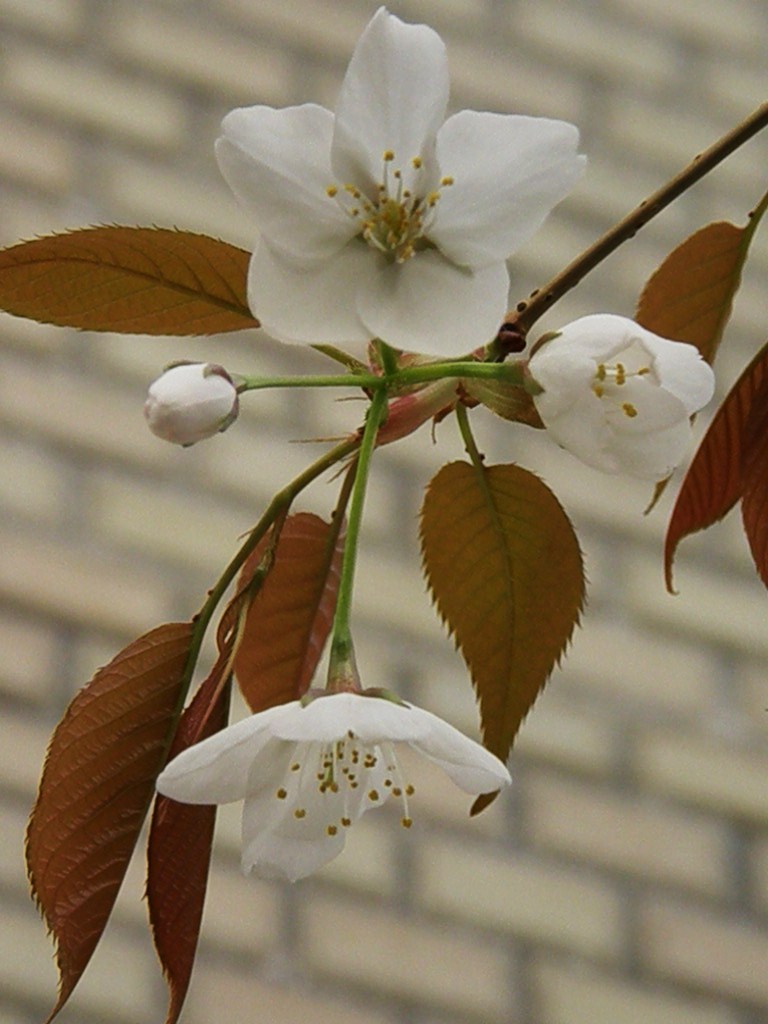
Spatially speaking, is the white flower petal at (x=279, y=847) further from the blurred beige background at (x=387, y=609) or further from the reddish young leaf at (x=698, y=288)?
the blurred beige background at (x=387, y=609)

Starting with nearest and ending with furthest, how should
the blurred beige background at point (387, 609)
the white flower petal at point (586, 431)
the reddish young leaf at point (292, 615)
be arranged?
1. the white flower petal at point (586, 431)
2. the reddish young leaf at point (292, 615)
3. the blurred beige background at point (387, 609)

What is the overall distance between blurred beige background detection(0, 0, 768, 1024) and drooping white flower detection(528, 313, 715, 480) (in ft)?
3.73

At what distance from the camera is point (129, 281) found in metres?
0.39

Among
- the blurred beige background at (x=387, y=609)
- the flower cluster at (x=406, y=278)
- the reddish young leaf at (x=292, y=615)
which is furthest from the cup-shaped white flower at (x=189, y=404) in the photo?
the blurred beige background at (x=387, y=609)

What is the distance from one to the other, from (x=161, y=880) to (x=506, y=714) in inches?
4.2

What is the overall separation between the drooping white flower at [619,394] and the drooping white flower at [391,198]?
19mm

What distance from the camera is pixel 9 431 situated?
4.94 ft

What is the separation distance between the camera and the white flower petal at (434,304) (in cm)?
34

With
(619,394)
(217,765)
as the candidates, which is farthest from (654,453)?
(217,765)

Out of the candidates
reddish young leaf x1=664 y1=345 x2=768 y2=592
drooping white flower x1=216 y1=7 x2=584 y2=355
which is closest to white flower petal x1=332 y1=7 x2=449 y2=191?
drooping white flower x1=216 y1=7 x2=584 y2=355

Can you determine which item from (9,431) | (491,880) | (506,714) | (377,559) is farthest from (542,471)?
(506,714)

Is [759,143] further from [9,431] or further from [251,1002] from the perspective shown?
[251,1002]

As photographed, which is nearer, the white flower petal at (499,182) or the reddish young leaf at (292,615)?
the white flower petal at (499,182)

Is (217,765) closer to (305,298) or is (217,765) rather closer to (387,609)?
(305,298)
